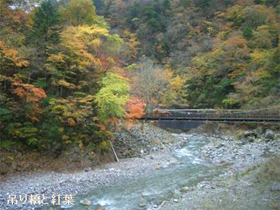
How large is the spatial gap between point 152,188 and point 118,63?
34.9ft

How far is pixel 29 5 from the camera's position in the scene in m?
20.4

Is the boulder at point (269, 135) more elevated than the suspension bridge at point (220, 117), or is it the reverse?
the suspension bridge at point (220, 117)

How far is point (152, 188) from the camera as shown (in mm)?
12234

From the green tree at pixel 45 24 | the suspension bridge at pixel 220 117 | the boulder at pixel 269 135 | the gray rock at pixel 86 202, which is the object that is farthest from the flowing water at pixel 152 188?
the green tree at pixel 45 24

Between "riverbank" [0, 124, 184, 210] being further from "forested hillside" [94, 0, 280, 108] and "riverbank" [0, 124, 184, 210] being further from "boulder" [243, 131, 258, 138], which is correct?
"forested hillside" [94, 0, 280, 108]

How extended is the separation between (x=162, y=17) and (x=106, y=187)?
38.8 m

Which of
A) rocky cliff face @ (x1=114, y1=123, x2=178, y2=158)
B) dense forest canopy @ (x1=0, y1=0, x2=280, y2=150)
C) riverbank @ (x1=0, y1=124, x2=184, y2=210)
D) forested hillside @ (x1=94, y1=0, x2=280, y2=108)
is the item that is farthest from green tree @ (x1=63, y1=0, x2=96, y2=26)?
riverbank @ (x1=0, y1=124, x2=184, y2=210)

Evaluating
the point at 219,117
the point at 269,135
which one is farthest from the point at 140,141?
the point at 269,135

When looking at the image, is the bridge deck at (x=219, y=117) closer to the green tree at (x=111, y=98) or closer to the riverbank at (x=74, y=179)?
the riverbank at (x=74, y=179)

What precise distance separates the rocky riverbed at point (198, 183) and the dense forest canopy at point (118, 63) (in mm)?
2394

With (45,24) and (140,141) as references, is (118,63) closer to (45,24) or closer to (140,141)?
(45,24)

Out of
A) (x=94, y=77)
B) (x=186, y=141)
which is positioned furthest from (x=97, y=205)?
(x=186, y=141)

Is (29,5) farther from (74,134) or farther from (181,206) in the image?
(181,206)

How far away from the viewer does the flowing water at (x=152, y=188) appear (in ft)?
35.0
